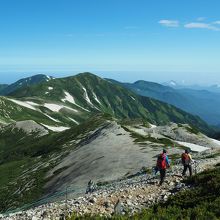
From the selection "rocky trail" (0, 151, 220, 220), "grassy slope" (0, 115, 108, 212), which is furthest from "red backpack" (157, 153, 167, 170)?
"grassy slope" (0, 115, 108, 212)

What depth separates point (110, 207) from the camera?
30172 millimetres

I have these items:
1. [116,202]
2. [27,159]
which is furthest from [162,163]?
[27,159]

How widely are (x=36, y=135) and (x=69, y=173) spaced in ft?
375

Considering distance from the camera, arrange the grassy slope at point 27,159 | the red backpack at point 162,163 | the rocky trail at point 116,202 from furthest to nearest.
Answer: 1. the grassy slope at point 27,159
2. the red backpack at point 162,163
3. the rocky trail at point 116,202

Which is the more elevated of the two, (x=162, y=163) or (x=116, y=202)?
(x=162, y=163)

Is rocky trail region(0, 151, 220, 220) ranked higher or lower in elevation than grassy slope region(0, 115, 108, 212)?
higher

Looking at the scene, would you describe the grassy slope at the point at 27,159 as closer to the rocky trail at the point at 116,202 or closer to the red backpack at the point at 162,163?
the rocky trail at the point at 116,202

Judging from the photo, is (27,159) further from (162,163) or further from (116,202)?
(116,202)

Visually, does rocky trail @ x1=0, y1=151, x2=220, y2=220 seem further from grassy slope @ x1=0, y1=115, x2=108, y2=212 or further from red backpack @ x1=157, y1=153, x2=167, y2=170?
grassy slope @ x1=0, y1=115, x2=108, y2=212

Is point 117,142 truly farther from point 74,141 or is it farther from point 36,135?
point 36,135

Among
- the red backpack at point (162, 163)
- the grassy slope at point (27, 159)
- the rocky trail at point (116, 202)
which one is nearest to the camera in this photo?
the rocky trail at point (116, 202)

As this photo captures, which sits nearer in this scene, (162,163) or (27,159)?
(162,163)

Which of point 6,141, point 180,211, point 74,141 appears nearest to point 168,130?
point 74,141

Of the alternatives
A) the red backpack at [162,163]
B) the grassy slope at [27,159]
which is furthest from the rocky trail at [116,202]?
the grassy slope at [27,159]
